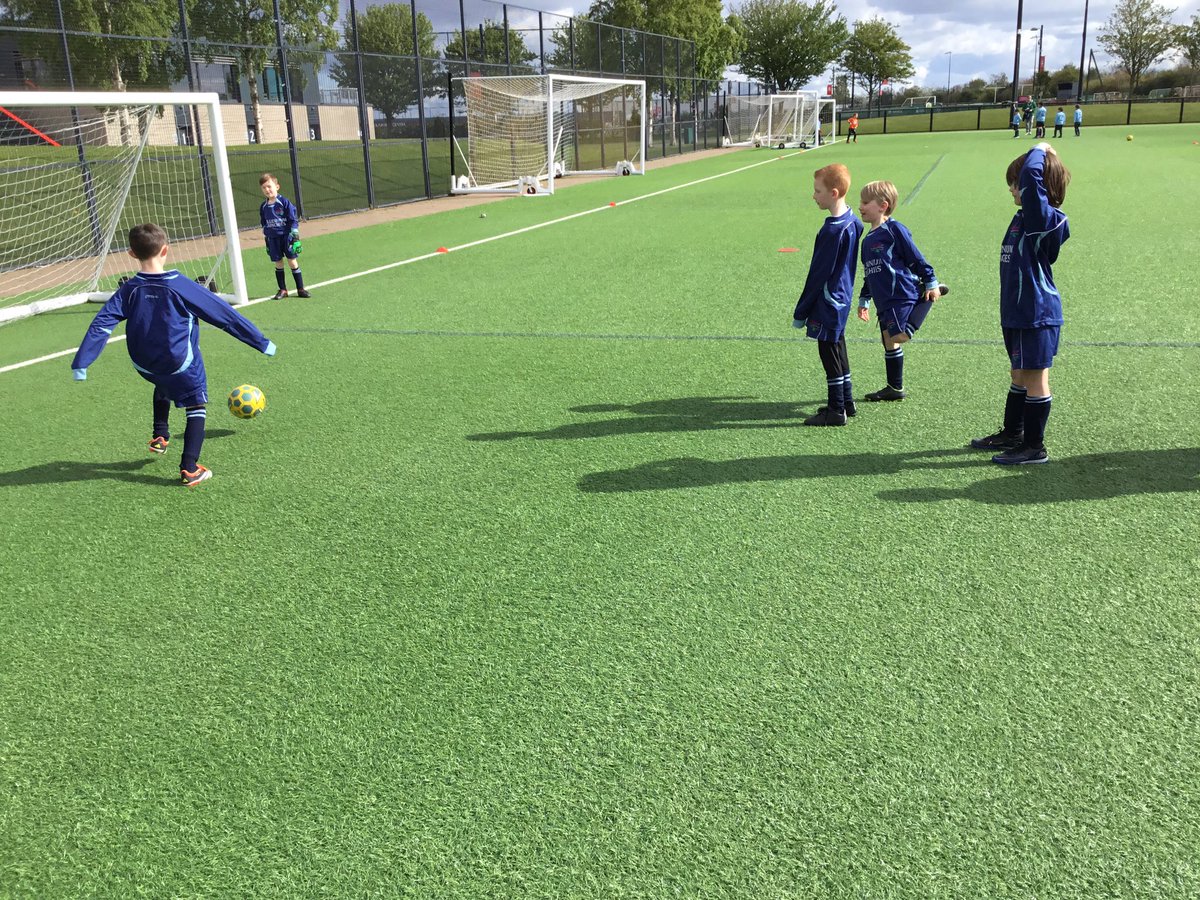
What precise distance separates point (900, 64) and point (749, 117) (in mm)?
44551

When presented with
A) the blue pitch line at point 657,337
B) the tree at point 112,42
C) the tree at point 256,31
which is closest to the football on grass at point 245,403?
the blue pitch line at point 657,337

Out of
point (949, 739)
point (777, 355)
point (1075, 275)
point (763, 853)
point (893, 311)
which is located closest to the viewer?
point (763, 853)

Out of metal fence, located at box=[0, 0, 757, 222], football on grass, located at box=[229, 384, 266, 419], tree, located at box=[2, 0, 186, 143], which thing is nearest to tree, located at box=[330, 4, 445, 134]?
metal fence, located at box=[0, 0, 757, 222]

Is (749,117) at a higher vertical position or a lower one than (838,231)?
higher

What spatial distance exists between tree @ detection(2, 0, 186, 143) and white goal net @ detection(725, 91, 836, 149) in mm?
35953

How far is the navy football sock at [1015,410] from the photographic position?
16.7 feet

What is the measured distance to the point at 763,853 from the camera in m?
2.41

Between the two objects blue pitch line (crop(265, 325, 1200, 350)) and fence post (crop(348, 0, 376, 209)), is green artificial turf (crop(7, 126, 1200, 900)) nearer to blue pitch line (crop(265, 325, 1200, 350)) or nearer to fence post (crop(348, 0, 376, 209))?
blue pitch line (crop(265, 325, 1200, 350))

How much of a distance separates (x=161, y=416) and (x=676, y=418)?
10.8 ft

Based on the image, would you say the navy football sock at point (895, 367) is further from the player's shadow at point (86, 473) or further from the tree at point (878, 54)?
the tree at point (878, 54)

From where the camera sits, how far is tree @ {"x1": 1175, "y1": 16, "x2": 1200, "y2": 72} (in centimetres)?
7712

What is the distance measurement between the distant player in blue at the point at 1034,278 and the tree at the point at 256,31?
15282 mm

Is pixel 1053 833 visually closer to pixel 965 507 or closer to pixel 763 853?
pixel 763 853

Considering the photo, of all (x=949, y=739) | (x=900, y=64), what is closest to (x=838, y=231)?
(x=949, y=739)
